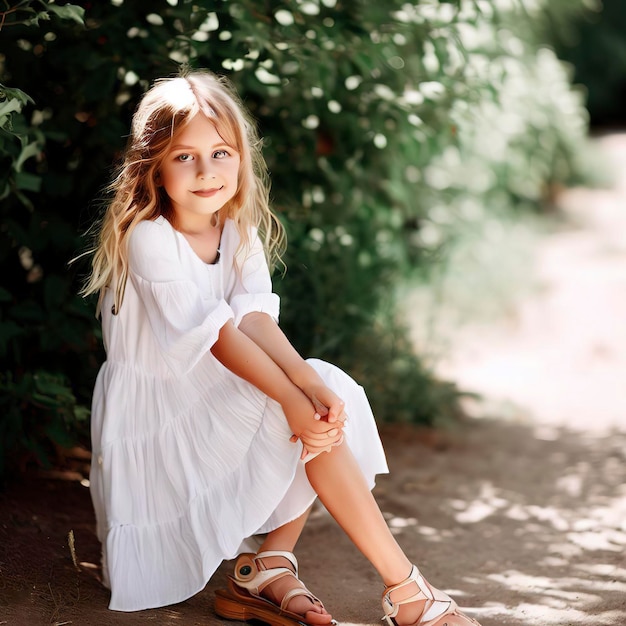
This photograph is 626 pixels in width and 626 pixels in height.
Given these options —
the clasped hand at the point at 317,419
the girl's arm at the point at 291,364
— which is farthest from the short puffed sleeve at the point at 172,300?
the clasped hand at the point at 317,419

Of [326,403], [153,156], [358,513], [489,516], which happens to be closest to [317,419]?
[326,403]

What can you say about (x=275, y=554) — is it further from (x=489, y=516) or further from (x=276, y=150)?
(x=276, y=150)

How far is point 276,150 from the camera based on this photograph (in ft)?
11.7

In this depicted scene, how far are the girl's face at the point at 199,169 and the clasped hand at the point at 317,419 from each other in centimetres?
61

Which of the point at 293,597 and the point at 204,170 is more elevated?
the point at 204,170

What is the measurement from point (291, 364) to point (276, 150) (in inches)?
59.7

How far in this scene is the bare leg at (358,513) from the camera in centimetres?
221

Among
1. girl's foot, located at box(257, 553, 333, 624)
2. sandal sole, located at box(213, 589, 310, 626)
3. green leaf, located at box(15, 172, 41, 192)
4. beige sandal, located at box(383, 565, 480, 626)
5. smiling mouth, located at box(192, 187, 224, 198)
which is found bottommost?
sandal sole, located at box(213, 589, 310, 626)

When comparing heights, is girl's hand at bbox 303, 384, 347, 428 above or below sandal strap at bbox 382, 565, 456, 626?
above

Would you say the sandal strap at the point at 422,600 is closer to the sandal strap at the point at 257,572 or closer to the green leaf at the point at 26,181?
the sandal strap at the point at 257,572

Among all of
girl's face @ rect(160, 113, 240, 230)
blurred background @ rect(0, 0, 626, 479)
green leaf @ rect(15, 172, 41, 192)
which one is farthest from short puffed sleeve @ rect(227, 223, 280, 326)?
green leaf @ rect(15, 172, 41, 192)

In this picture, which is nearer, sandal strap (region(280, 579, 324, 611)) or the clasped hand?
the clasped hand

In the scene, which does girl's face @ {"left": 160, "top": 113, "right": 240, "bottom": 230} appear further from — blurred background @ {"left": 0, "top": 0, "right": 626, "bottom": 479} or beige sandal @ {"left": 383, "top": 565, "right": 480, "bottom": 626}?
beige sandal @ {"left": 383, "top": 565, "right": 480, "bottom": 626}

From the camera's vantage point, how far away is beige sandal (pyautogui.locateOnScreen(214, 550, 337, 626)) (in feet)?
7.57
